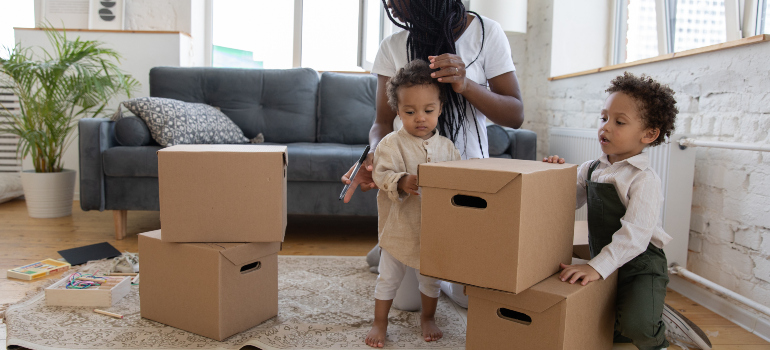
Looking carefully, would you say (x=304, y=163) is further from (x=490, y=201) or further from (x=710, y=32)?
(x=710, y=32)

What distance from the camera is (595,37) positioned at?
3135mm

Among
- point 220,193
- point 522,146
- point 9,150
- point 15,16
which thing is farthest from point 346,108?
point 15,16

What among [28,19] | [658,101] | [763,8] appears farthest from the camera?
[28,19]

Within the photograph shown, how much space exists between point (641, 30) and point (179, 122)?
2430mm

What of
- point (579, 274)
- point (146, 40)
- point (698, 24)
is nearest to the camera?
point (579, 274)


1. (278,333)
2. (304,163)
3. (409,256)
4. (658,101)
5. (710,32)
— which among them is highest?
(710,32)

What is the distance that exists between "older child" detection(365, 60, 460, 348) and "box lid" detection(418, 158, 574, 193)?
0.17 meters

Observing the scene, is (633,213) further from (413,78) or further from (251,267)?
(251,267)

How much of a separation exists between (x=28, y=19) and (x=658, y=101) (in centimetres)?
410

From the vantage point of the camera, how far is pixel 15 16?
3746 millimetres

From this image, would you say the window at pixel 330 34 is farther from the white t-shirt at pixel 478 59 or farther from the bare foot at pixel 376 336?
the bare foot at pixel 376 336

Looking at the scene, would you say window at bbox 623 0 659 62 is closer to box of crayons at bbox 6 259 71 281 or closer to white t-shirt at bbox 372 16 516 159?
white t-shirt at bbox 372 16 516 159

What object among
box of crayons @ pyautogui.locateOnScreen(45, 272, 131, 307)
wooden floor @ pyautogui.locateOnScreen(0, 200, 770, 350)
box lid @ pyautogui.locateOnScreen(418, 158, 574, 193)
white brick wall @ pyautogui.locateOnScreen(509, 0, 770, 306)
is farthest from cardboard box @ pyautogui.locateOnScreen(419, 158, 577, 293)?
box of crayons @ pyautogui.locateOnScreen(45, 272, 131, 307)

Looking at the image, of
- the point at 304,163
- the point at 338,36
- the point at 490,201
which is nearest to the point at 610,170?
the point at 490,201
